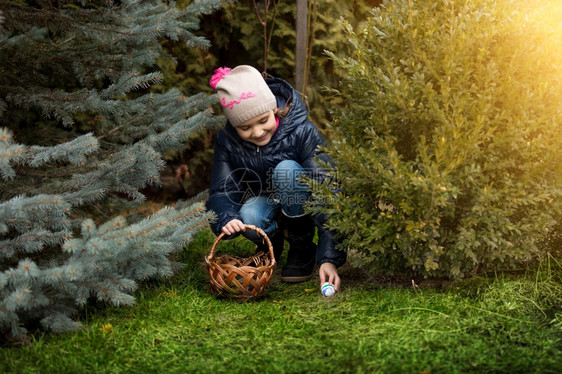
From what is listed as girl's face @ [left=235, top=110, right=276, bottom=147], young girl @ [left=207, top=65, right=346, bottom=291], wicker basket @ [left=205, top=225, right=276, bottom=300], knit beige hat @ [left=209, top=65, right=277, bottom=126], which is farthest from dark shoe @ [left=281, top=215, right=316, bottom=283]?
knit beige hat @ [left=209, top=65, right=277, bottom=126]

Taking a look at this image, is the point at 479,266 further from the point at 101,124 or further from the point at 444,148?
the point at 101,124

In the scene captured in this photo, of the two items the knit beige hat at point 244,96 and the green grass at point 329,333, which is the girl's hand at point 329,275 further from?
the knit beige hat at point 244,96

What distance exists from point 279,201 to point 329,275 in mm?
590

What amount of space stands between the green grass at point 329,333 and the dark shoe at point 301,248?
0.83 ft

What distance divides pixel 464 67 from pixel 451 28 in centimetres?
21

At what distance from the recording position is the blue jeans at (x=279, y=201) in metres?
3.13

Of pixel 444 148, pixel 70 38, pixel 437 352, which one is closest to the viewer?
pixel 437 352

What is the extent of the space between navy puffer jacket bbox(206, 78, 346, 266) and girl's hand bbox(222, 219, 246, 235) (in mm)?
152

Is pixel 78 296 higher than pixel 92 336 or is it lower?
higher

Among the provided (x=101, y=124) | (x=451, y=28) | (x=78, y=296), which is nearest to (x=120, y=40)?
(x=101, y=124)

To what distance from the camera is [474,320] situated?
2455mm

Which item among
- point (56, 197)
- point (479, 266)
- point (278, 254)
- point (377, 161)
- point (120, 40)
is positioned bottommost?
point (278, 254)

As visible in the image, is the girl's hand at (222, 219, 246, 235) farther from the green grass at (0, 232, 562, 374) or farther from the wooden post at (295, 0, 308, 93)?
the wooden post at (295, 0, 308, 93)

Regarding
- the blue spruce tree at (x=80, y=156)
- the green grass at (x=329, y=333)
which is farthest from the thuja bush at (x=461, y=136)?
the blue spruce tree at (x=80, y=156)
